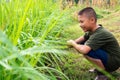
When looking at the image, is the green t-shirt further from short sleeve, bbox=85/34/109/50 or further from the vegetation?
the vegetation

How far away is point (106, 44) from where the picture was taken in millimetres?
2832

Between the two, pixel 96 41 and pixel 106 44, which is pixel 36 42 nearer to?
pixel 96 41

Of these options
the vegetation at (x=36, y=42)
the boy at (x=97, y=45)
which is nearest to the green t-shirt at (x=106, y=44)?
the boy at (x=97, y=45)

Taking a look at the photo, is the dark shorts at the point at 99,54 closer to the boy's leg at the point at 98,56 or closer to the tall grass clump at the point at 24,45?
the boy's leg at the point at 98,56

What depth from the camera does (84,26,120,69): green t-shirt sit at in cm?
273

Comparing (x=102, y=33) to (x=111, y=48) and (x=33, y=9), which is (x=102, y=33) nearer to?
(x=111, y=48)

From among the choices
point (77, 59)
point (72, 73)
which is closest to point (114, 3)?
point (77, 59)

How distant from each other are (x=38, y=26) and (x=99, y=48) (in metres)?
0.65

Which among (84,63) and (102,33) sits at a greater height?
(102,33)

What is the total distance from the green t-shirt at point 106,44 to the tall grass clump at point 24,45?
12.6 inches

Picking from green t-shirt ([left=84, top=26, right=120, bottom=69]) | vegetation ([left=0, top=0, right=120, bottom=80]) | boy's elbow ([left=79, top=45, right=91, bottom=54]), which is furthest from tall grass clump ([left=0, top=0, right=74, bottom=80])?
green t-shirt ([left=84, top=26, right=120, bottom=69])

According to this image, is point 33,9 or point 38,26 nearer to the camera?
point 38,26

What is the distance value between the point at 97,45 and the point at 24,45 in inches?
31.0

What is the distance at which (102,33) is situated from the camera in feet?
9.08
